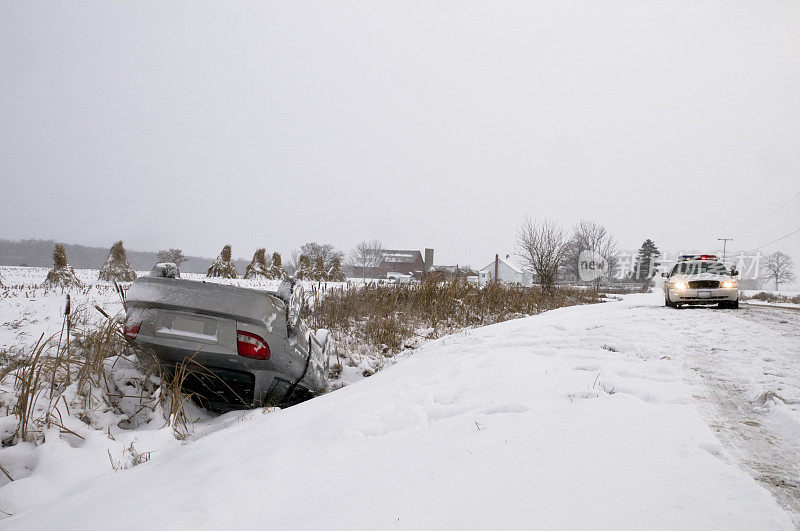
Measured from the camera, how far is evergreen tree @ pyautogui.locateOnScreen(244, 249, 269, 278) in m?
29.5

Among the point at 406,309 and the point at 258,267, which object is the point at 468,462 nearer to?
the point at 406,309

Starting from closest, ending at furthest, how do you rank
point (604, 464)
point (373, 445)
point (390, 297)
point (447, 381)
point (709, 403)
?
point (604, 464) → point (373, 445) → point (709, 403) → point (447, 381) → point (390, 297)

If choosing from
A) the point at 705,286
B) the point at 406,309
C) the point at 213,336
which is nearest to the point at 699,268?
the point at 705,286

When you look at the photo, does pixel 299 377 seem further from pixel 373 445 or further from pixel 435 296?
pixel 435 296

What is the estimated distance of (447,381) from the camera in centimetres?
283

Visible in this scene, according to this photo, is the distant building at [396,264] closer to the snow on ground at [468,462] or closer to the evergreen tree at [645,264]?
the evergreen tree at [645,264]

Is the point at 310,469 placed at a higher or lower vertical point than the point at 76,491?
higher

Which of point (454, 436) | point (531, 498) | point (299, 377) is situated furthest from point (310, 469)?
point (299, 377)

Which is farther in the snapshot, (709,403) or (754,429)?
(709,403)

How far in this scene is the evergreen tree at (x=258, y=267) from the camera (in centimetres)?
2955

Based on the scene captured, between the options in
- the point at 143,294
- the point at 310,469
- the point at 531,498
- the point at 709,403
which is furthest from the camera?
the point at 143,294

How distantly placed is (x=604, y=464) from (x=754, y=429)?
4.13ft

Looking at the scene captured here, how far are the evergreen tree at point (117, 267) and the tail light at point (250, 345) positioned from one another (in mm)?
23683

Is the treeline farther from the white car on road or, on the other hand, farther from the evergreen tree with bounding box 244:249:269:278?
the white car on road
